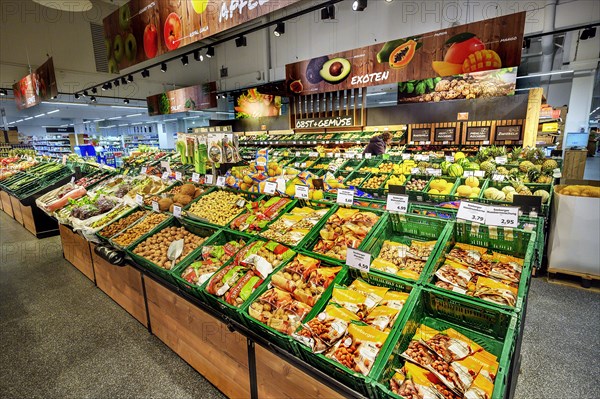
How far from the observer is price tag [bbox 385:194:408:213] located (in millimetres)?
2112

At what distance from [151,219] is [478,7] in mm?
9446

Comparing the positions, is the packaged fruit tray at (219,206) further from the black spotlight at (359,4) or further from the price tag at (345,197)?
the black spotlight at (359,4)

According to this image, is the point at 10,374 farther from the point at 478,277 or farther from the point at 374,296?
the point at 478,277

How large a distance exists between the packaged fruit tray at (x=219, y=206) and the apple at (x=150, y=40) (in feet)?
5.66

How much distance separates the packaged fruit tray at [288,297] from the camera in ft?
5.18

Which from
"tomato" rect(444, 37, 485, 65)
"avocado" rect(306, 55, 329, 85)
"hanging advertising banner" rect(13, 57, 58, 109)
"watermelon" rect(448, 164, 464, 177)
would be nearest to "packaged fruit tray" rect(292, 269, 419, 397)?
"watermelon" rect(448, 164, 464, 177)

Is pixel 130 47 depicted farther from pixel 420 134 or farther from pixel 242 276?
pixel 420 134

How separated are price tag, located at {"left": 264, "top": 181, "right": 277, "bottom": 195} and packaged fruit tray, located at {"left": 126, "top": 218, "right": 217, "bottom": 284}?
0.60 meters

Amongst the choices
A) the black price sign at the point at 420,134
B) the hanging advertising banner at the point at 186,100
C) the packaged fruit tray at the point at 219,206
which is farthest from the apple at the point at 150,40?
the black price sign at the point at 420,134

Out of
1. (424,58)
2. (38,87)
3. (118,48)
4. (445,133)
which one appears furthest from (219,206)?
(38,87)

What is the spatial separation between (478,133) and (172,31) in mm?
7088

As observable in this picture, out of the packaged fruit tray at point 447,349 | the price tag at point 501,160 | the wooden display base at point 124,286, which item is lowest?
the wooden display base at point 124,286

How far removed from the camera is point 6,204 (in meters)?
7.27

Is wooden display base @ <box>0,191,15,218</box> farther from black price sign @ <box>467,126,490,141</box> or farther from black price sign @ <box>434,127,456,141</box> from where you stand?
black price sign @ <box>467,126,490,141</box>
